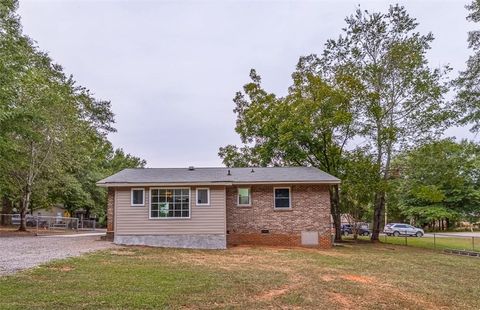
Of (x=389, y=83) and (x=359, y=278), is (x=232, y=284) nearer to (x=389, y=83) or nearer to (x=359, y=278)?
(x=359, y=278)

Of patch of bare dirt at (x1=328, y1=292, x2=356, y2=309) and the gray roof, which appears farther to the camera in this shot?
the gray roof

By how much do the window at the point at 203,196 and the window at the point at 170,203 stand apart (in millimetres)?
501

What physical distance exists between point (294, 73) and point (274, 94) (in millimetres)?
2888

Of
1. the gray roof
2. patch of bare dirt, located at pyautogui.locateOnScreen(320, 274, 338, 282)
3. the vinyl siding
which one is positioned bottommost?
patch of bare dirt, located at pyautogui.locateOnScreen(320, 274, 338, 282)

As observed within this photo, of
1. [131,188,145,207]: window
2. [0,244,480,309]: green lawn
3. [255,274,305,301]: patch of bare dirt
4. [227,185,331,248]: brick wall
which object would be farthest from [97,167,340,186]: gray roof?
[255,274,305,301]: patch of bare dirt

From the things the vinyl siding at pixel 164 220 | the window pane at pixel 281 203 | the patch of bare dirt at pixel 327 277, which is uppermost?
the window pane at pixel 281 203

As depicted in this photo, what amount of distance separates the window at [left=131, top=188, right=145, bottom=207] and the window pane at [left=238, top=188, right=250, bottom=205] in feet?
15.4

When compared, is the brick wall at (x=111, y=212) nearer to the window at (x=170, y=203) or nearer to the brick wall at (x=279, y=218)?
the window at (x=170, y=203)

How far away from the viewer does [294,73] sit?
26.1 meters

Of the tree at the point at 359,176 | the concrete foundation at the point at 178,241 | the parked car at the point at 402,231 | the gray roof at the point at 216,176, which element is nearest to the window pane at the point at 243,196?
the gray roof at the point at 216,176

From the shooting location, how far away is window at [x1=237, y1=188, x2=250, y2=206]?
19.3 m

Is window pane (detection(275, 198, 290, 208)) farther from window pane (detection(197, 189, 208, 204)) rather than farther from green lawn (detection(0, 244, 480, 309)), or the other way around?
green lawn (detection(0, 244, 480, 309))

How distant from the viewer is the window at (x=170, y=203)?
17672 mm

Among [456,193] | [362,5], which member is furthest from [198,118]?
[456,193]
